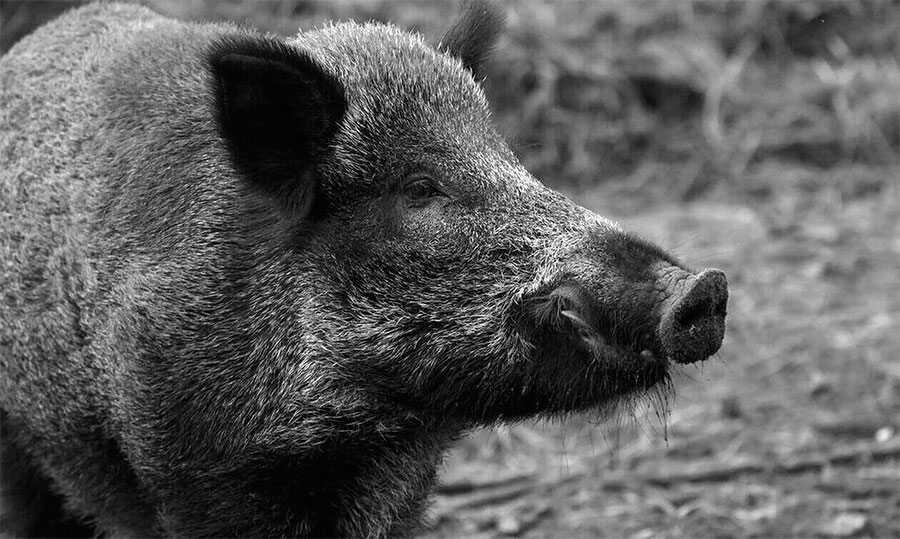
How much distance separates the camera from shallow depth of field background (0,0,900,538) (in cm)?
571

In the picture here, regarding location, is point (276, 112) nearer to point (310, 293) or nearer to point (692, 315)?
point (310, 293)

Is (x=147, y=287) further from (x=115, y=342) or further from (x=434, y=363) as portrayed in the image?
(x=434, y=363)

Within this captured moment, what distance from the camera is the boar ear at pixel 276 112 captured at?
154 inches

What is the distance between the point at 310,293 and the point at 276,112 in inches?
22.4

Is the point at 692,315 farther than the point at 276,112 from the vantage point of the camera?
No

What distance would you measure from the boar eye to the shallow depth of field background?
0.47 m

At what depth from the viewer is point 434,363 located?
3.97 m

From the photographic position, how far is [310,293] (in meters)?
4.09

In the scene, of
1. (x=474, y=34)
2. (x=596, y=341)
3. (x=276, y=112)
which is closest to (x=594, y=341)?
(x=596, y=341)

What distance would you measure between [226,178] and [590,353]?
53.5 inches

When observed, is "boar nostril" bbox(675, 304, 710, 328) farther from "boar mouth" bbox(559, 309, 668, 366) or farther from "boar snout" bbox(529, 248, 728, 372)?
"boar mouth" bbox(559, 309, 668, 366)

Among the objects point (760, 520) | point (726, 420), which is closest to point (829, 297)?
point (726, 420)

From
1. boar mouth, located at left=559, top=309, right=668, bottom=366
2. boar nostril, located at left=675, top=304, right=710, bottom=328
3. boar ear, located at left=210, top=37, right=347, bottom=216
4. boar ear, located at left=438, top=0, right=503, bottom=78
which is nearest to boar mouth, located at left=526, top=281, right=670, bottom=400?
boar mouth, located at left=559, top=309, right=668, bottom=366

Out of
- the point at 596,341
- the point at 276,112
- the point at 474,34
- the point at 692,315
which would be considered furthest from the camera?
the point at 474,34
